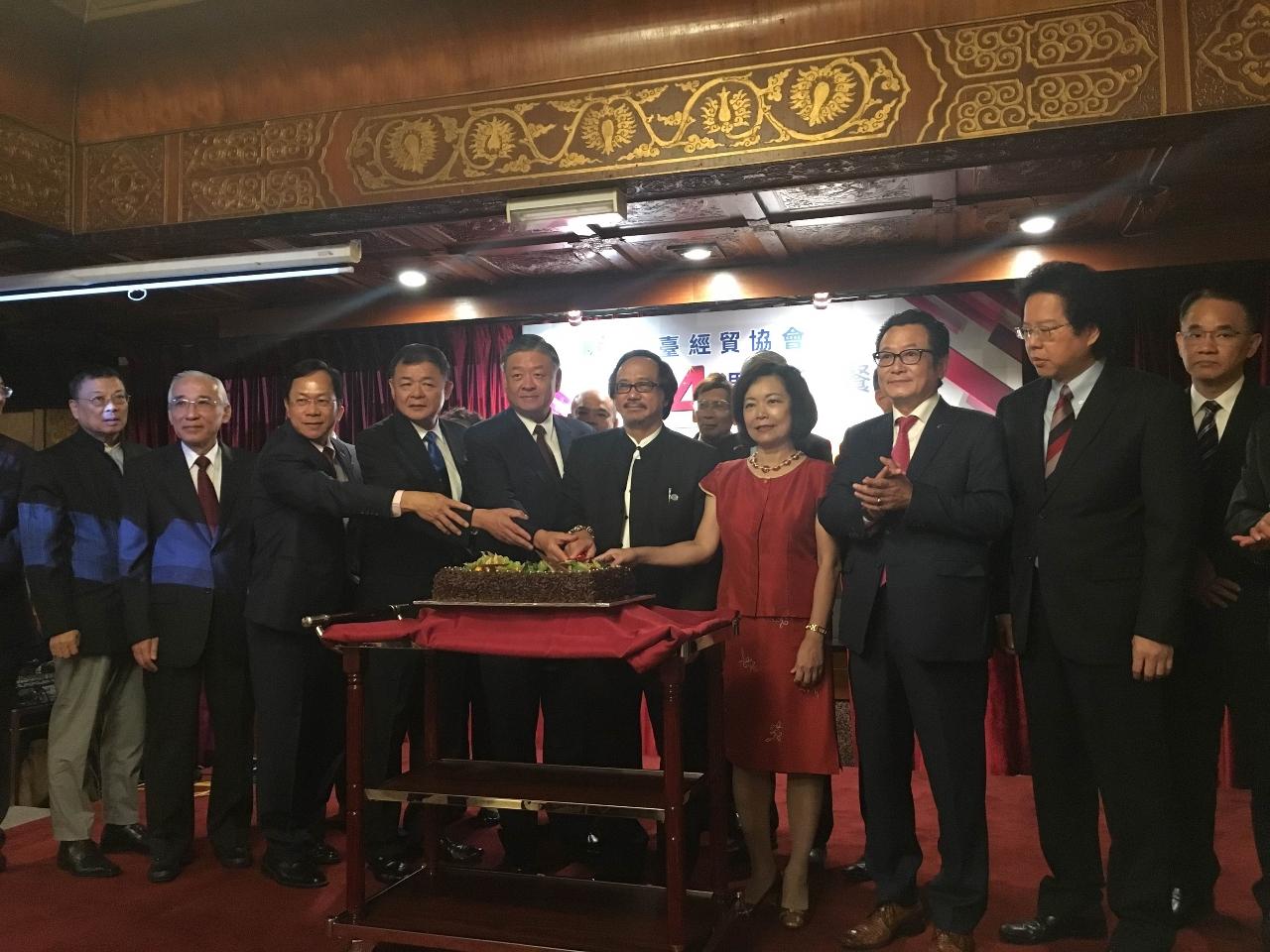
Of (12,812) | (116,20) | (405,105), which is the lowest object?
(12,812)

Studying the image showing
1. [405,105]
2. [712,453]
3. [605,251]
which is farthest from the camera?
[605,251]

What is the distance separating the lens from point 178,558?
3.31 m

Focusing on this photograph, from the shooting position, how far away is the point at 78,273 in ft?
13.1

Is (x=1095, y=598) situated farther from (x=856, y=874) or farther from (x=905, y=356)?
(x=856, y=874)

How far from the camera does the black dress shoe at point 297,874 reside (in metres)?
3.04

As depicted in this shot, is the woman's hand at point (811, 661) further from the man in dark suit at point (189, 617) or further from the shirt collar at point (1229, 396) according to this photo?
the man in dark suit at point (189, 617)

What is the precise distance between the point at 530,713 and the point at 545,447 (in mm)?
873

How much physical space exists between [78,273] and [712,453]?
2.79 metres

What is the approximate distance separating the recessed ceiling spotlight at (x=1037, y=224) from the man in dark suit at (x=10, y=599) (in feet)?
14.0

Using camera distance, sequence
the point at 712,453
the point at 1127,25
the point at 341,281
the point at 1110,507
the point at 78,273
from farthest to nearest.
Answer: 1. the point at 341,281
2. the point at 78,273
3. the point at 712,453
4. the point at 1127,25
5. the point at 1110,507

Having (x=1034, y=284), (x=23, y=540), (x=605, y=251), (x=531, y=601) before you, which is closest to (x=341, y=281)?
(x=605, y=251)

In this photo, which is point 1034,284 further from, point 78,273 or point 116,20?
point 78,273

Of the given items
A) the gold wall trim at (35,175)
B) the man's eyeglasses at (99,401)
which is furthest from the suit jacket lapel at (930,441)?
the gold wall trim at (35,175)

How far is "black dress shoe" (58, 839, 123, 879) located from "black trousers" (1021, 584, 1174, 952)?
8.23 ft
